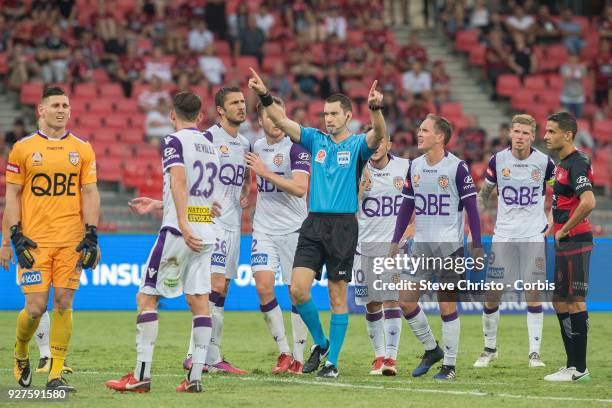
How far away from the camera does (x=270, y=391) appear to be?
1057 centimetres

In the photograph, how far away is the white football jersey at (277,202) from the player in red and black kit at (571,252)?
281cm

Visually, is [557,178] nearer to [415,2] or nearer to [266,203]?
[266,203]

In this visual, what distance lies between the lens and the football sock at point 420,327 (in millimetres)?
12156

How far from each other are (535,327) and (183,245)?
5062mm

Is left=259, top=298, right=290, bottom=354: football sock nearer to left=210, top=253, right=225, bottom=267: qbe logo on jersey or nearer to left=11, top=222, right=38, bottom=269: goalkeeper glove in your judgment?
left=210, top=253, right=225, bottom=267: qbe logo on jersey

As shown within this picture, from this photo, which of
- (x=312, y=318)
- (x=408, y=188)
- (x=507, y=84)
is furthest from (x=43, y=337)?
(x=507, y=84)

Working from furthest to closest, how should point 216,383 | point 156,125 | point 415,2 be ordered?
point 415,2, point 156,125, point 216,383

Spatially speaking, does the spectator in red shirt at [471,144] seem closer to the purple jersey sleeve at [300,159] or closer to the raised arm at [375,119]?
the purple jersey sleeve at [300,159]

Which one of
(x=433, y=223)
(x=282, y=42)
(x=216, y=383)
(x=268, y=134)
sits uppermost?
(x=282, y=42)

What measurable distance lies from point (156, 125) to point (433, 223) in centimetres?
1445

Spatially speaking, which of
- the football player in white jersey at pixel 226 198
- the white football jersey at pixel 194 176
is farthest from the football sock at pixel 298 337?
the white football jersey at pixel 194 176

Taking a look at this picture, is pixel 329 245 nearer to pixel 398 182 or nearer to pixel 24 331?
pixel 398 182

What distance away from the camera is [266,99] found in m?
11.1

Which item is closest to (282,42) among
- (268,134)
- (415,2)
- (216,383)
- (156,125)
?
(156,125)
